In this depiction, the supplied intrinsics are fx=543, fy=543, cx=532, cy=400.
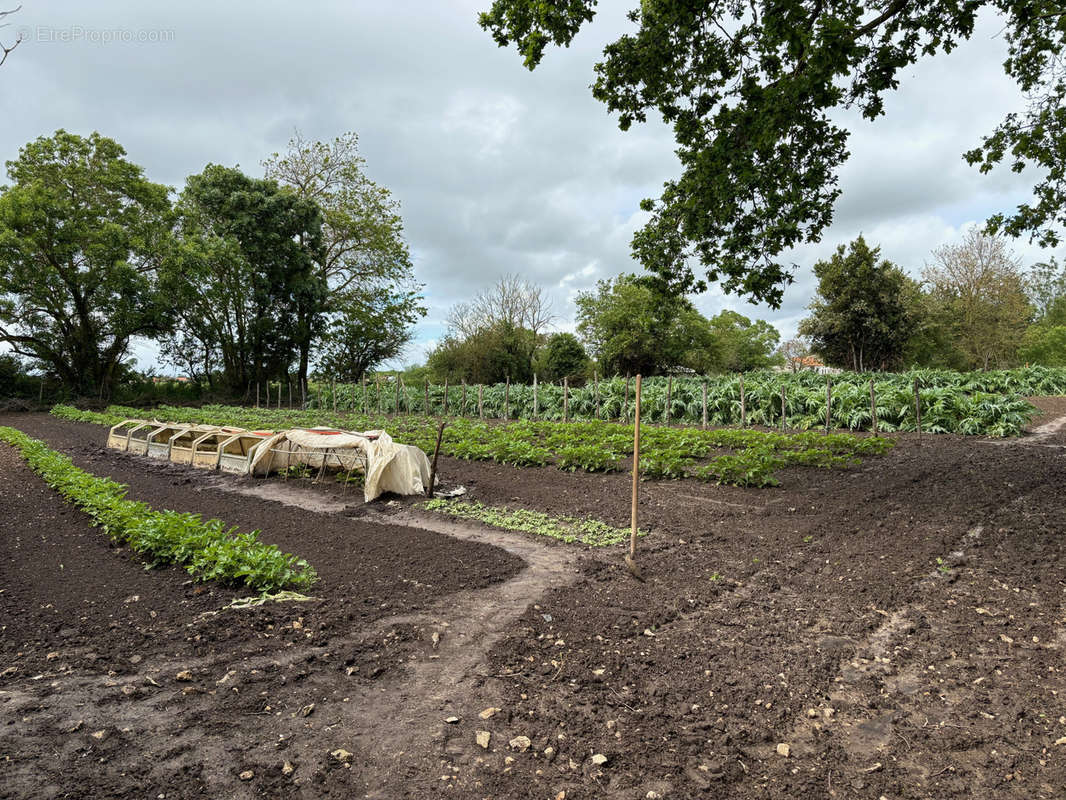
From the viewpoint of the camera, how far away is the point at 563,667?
133 inches

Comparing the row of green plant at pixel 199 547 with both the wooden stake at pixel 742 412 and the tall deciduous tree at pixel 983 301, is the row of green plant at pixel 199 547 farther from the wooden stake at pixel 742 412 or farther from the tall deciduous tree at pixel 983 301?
the tall deciduous tree at pixel 983 301

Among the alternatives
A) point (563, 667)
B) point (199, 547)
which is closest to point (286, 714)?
point (563, 667)

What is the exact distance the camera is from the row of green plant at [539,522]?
6.23 metres

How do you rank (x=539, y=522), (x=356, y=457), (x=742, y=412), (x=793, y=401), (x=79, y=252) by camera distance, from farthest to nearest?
(x=79, y=252), (x=793, y=401), (x=742, y=412), (x=356, y=457), (x=539, y=522)

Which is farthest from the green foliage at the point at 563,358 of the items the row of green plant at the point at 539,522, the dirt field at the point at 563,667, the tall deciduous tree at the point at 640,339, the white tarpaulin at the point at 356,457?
the dirt field at the point at 563,667

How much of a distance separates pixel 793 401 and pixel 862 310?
1613cm

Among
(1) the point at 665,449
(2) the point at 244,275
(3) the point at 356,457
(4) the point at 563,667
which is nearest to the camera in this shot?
(4) the point at 563,667

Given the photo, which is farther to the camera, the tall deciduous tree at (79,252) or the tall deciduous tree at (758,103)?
the tall deciduous tree at (79,252)

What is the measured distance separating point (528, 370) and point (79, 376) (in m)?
25.1

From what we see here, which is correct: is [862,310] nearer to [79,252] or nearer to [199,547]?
[199,547]

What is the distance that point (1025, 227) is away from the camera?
847 centimetres

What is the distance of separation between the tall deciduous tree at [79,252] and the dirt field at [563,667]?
82.2 feet

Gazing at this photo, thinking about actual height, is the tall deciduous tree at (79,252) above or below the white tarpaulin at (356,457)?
above

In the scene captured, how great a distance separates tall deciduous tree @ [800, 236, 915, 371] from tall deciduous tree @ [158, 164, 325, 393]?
94.5 feet
